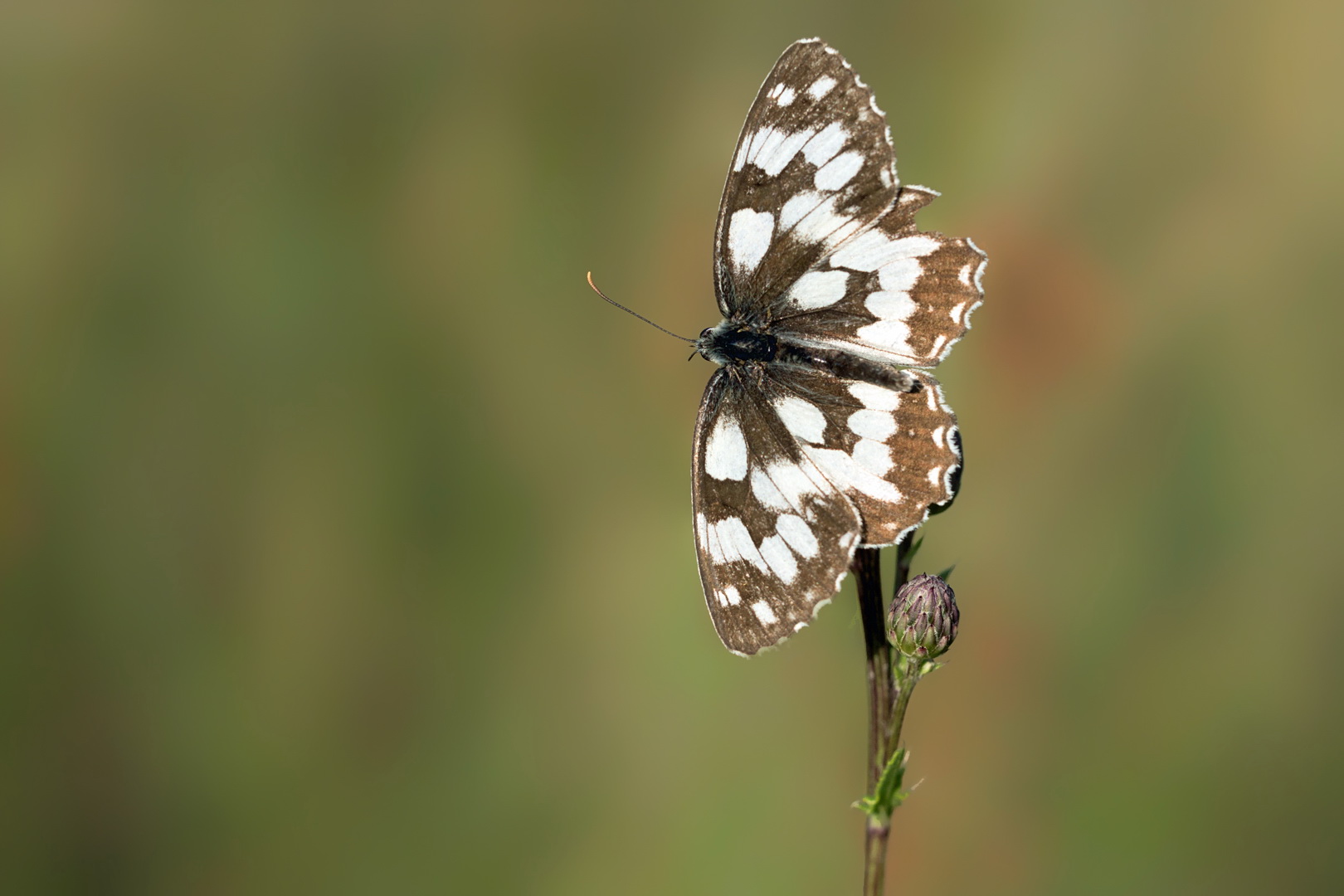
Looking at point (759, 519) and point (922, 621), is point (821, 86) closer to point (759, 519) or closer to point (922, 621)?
point (759, 519)

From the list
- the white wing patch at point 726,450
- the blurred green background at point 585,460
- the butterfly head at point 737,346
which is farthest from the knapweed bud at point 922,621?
the blurred green background at point 585,460

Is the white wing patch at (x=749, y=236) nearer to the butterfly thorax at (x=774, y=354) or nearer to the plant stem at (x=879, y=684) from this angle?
the butterfly thorax at (x=774, y=354)

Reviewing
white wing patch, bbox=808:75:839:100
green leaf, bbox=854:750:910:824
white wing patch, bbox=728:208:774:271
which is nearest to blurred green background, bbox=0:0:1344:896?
white wing patch, bbox=728:208:774:271

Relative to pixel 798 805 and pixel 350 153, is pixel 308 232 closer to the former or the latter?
pixel 350 153

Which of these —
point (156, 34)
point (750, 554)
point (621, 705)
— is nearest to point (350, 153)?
point (156, 34)

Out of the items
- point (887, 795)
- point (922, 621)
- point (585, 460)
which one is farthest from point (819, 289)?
point (585, 460)

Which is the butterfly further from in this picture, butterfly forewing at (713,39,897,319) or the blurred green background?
the blurred green background

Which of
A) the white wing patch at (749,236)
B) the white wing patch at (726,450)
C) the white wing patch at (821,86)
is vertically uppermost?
the white wing patch at (821,86)
